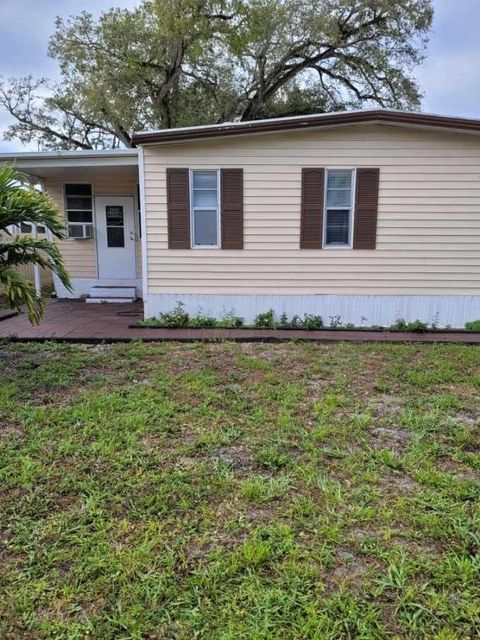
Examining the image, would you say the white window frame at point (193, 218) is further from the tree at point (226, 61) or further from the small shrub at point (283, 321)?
the tree at point (226, 61)

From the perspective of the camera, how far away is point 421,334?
21.8ft

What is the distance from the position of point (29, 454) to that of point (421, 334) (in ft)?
18.0

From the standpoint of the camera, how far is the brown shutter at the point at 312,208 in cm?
672

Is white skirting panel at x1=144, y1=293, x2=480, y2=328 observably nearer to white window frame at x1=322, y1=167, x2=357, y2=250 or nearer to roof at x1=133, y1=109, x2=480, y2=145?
white window frame at x1=322, y1=167, x2=357, y2=250

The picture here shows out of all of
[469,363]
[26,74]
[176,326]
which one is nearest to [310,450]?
[469,363]

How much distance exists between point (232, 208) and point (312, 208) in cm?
119

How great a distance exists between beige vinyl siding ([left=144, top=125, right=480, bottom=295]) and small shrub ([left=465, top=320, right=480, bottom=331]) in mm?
458

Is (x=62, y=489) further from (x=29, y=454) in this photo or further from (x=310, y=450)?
(x=310, y=450)

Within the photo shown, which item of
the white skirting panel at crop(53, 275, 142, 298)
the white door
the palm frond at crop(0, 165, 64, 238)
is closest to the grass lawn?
the palm frond at crop(0, 165, 64, 238)

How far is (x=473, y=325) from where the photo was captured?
695 cm

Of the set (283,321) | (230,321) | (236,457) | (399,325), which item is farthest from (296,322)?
(236,457)

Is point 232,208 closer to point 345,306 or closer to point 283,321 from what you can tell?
point 283,321

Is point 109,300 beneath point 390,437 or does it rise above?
above

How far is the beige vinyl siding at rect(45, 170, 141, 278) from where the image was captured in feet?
30.7
